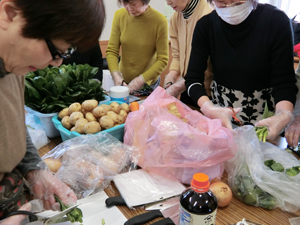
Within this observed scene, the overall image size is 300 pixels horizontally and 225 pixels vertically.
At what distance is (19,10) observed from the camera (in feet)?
1.55

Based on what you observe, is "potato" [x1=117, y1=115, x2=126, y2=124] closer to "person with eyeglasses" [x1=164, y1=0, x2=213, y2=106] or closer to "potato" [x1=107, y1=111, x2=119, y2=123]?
"potato" [x1=107, y1=111, x2=119, y2=123]

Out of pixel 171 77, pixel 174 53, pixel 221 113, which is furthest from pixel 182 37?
pixel 221 113

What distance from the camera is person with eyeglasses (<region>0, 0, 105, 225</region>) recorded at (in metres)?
0.48

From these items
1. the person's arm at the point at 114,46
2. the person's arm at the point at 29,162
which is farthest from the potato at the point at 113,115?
the person's arm at the point at 114,46

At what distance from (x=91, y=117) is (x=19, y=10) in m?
0.62

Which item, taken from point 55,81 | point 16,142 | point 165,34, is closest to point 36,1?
point 16,142

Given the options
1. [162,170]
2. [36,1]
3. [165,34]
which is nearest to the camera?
[36,1]

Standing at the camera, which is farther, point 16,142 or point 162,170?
point 162,170

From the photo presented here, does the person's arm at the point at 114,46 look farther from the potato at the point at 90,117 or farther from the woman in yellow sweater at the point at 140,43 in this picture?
the potato at the point at 90,117

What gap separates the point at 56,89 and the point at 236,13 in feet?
2.93

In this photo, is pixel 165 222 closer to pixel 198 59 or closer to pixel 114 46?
pixel 198 59

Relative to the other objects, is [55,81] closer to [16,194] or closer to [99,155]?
[99,155]

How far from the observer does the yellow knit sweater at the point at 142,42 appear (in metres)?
1.97

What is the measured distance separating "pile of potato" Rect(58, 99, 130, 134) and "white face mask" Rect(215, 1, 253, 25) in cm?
63
